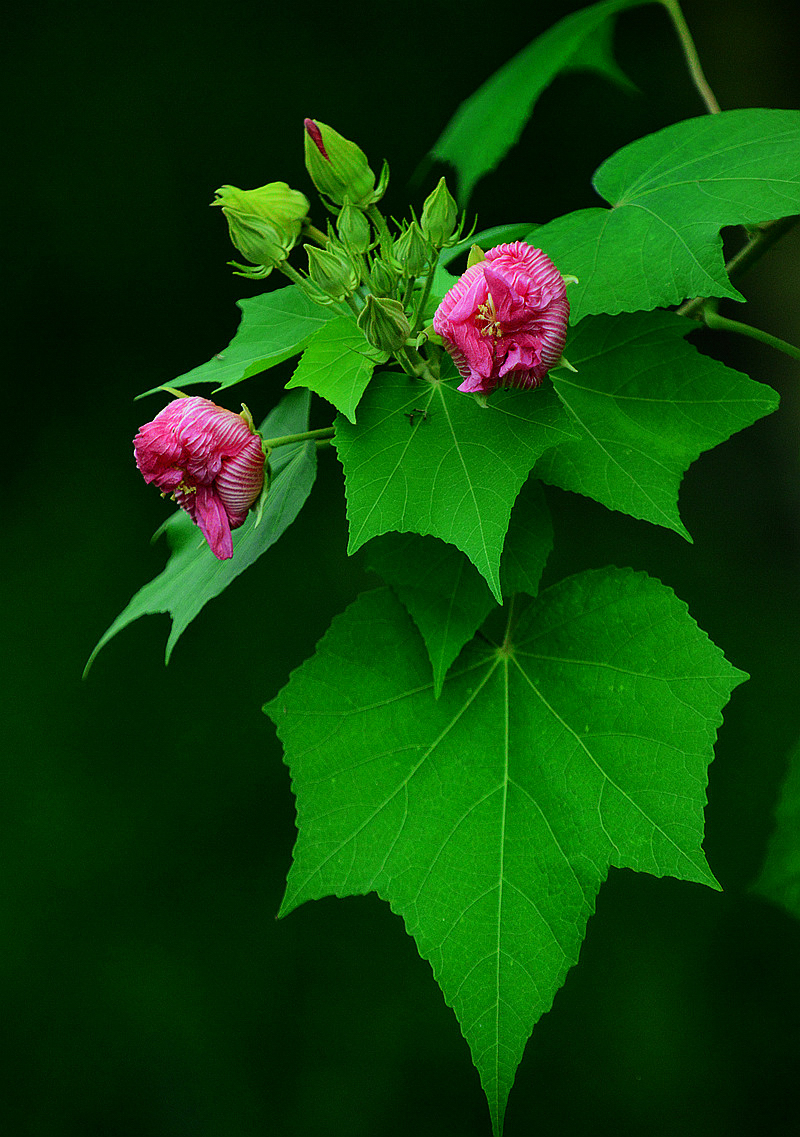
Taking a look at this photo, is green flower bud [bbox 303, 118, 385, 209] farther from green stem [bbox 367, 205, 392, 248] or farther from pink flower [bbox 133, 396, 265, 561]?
pink flower [bbox 133, 396, 265, 561]

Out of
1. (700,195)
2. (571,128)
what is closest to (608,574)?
(700,195)

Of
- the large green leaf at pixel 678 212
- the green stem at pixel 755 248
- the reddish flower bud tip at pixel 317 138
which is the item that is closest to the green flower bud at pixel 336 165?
the reddish flower bud tip at pixel 317 138

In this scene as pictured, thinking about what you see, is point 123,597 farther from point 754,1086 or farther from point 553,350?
point 553,350

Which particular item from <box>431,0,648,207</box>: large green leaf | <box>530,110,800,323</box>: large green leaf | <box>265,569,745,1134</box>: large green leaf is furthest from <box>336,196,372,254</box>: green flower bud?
<box>431,0,648,207</box>: large green leaf

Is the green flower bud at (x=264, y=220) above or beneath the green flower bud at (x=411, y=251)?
above

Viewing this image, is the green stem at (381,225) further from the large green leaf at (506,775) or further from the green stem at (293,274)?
the large green leaf at (506,775)
